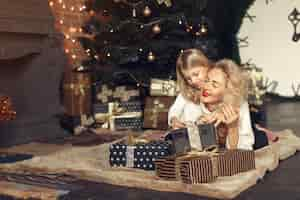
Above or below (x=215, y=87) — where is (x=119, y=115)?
below

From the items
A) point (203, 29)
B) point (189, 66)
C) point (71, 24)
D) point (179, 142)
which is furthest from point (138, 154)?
point (71, 24)

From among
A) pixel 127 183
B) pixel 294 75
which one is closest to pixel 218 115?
pixel 127 183

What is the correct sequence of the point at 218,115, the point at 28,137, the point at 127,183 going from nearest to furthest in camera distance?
the point at 127,183
the point at 218,115
the point at 28,137

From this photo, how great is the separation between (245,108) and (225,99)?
88 mm

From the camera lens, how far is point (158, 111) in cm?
316

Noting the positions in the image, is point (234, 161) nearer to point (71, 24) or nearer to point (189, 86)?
point (189, 86)

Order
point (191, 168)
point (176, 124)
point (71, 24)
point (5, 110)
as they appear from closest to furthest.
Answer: point (191, 168) → point (176, 124) → point (5, 110) → point (71, 24)

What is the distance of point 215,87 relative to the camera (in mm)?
1981

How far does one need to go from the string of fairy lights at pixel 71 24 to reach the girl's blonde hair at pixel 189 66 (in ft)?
4.37

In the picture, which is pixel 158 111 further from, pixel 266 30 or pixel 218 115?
pixel 266 30

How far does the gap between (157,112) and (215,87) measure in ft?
3.95

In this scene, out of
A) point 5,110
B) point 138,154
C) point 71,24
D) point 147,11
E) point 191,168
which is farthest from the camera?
point 71,24

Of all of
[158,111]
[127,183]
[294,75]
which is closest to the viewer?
[127,183]

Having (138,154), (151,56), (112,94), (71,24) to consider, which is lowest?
(138,154)
